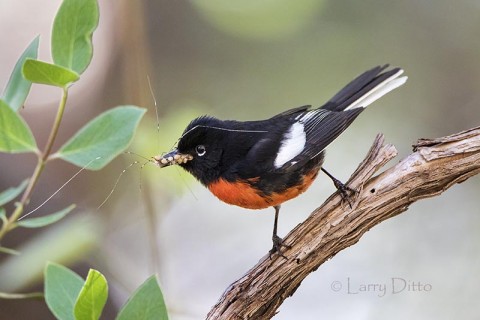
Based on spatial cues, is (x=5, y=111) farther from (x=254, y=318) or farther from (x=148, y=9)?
(x=148, y=9)

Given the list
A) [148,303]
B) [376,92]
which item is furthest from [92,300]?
[376,92]

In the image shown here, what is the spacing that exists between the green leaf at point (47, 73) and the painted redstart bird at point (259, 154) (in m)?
0.47

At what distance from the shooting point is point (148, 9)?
2.67 metres

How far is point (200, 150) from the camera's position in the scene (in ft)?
4.04

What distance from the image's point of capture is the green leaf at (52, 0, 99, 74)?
2.33ft

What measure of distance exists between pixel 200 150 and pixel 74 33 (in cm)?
53

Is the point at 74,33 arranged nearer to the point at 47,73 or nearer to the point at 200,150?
the point at 47,73

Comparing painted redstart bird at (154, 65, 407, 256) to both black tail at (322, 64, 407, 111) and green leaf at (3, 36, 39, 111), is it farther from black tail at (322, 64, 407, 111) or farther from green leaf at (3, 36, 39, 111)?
green leaf at (3, 36, 39, 111)

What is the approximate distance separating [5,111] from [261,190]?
0.59m

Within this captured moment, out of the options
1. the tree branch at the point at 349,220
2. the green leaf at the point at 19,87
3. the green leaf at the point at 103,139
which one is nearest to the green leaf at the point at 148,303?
the green leaf at the point at 103,139

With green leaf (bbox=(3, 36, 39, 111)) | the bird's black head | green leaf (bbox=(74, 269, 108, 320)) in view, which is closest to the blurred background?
the bird's black head

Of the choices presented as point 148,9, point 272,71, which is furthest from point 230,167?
point 148,9

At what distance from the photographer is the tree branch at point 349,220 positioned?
3.34ft

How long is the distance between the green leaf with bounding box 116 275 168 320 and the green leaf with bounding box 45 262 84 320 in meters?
0.10
